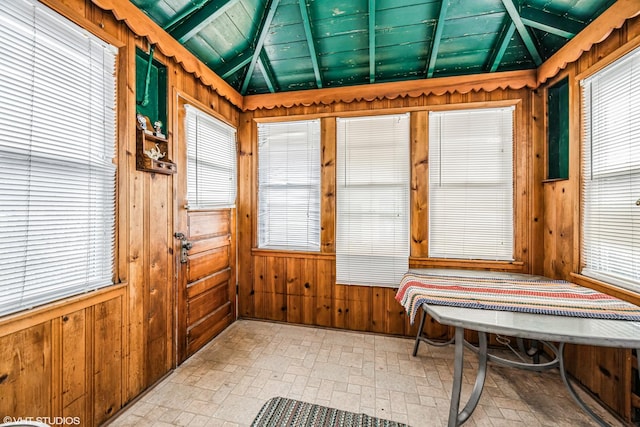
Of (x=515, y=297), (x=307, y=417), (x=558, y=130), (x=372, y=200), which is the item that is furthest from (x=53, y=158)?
(x=558, y=130)

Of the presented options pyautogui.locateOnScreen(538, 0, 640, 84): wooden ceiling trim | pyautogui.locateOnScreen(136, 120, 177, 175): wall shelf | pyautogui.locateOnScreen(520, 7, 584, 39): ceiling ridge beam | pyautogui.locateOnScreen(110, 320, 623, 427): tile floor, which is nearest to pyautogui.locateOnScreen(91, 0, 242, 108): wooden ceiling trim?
pyautogui.locateOnScreen(136, 120, 177, 175): wall shelf

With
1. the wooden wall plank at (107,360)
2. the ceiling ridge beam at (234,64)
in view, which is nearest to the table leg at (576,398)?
the wooden wall plank at (107,360)

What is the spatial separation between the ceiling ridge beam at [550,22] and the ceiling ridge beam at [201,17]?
2480mm

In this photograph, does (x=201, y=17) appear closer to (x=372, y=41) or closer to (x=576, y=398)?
(x=372, y=41)

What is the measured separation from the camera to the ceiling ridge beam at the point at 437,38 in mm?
2205

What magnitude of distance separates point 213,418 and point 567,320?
2.26 meters

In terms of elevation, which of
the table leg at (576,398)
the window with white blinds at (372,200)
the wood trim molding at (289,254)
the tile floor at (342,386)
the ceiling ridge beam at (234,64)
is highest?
the ceiling ridge beam at (234,64)

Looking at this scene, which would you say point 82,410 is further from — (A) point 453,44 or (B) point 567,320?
(A) point 453,44

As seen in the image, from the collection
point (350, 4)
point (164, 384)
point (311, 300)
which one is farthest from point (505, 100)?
point (164, 384)

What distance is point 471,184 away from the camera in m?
2.70

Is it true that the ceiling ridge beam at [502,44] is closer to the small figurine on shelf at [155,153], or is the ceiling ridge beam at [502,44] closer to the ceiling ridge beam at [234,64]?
the ceiling ridge beam at [234,64]

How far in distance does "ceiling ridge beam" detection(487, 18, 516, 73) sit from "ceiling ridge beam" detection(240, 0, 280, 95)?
2064 mm

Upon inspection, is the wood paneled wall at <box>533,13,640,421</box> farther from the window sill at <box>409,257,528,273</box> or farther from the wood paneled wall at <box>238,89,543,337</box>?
the window sill at <box>409,257,528,273</box>

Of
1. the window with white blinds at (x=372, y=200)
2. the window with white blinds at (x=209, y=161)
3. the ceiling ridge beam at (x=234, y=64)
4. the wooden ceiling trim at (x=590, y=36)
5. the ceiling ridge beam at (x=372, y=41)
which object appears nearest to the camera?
the wooden ceiling trim at (x=590, y=36)
